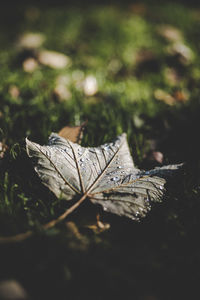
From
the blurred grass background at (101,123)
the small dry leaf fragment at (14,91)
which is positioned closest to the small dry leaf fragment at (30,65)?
the blurred grass background at (101,123)

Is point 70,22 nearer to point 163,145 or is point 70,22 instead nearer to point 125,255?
point 163,145

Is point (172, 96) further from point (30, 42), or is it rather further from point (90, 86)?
point (30, 42)

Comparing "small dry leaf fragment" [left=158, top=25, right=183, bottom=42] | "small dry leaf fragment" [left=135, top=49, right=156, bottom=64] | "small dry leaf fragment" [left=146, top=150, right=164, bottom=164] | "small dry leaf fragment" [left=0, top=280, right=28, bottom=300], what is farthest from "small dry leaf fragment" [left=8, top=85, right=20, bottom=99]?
"small dry leaf fragment" [left=158, top=25, right=183, bottom=42]

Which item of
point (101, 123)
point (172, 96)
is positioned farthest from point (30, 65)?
point (172, 96)

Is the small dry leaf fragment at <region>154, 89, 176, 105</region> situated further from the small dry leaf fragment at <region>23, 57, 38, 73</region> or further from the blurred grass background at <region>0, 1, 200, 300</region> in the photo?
the small dry leaf fragment at <region>23, 57, 38, 73</region>

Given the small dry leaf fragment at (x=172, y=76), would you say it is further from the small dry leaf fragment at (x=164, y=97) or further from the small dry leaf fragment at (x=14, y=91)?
the small dry leaf fragment at (x=14, y=91)

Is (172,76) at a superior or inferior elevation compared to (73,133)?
superior
